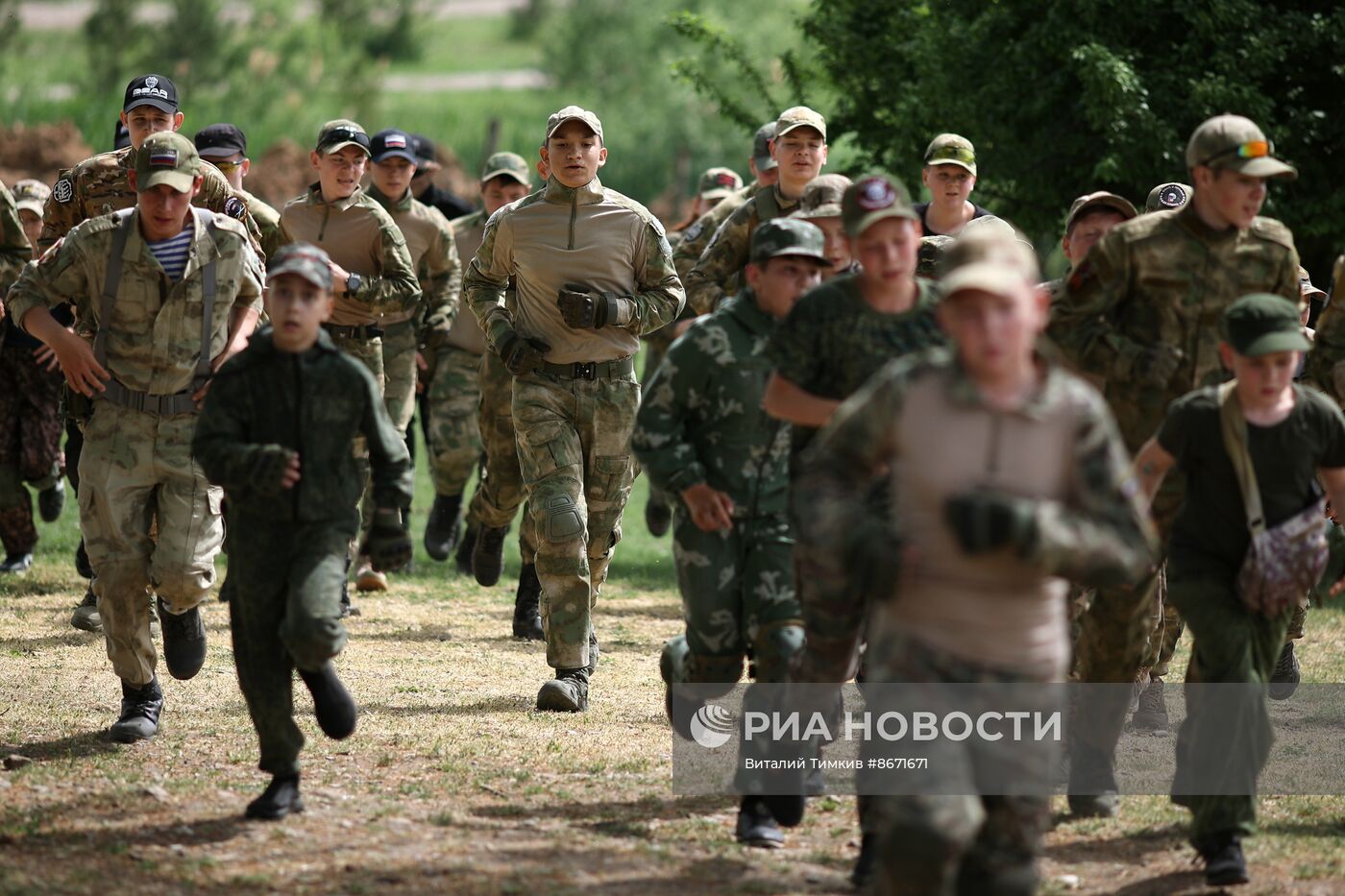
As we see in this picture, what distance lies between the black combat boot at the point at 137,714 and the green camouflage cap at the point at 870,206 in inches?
156

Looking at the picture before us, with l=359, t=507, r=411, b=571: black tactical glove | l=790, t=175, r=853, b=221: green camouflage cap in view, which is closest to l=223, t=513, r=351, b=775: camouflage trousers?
l=359, t=507, r=411, b=571: black tactical glove

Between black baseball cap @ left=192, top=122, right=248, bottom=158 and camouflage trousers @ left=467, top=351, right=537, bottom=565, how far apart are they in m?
1.96

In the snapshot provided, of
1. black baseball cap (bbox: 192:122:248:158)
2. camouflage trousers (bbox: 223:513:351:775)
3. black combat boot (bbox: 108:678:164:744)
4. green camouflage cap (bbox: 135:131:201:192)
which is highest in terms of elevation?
black baseball cap (bbox: 192:122:248:158)

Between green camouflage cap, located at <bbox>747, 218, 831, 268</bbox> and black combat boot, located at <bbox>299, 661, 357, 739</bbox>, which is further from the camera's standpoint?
black combat boot, located at <bbox>299, 661, 357, 739</bbox>

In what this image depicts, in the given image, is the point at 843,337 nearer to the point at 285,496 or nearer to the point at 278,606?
the point at 285,496

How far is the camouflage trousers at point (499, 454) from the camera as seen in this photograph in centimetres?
1069

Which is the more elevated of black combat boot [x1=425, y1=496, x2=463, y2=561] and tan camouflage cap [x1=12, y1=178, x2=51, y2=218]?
tan camouflage cap [x1=12, y1=178, x2=51, y2=218]

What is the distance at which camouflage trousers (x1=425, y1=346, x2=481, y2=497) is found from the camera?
12.8m

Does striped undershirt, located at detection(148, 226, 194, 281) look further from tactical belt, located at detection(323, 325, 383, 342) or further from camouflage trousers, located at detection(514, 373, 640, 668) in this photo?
tactical belt, located at detection(323, 325, 383, 342)

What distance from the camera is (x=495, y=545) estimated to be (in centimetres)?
1112

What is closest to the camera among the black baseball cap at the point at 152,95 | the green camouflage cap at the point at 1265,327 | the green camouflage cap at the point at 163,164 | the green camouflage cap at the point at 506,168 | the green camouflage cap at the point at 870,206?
the green camouflage cap at the point at 870,206

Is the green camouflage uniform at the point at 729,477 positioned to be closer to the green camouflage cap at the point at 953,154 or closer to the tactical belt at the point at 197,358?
the tactical belt at the point at 197,358

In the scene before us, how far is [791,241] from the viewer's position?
6.61 metres

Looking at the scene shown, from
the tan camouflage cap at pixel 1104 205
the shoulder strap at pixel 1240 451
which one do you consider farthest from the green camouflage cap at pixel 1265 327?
the tan camouflage cap at pixel 1104 205
